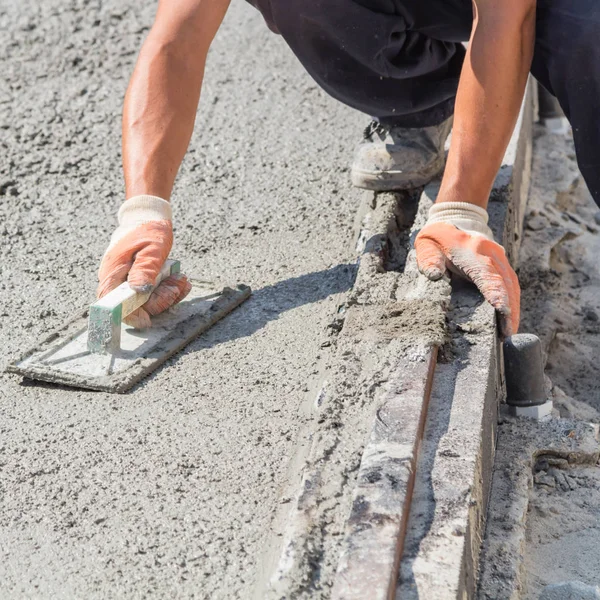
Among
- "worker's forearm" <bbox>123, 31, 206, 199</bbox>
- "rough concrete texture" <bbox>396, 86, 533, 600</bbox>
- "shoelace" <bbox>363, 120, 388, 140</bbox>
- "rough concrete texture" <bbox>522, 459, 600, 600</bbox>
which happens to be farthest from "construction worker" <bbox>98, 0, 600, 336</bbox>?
"rough concrete texture" <bbox>522, 459, 600, 600</bbox>

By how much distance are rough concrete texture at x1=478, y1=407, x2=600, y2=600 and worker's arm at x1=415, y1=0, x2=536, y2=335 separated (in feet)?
0.96

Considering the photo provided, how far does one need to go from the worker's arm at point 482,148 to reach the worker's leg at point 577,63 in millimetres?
65

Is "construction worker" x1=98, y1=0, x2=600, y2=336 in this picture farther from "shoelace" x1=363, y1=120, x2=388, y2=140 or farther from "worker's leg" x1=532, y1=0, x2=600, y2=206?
"shoelace" x1=363, y1=120, x2=388, y2=140

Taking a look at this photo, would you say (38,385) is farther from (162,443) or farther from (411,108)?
(411,108)

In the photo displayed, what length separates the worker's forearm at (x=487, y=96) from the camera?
2389mm

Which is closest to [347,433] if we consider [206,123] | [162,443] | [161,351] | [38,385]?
[162,443]

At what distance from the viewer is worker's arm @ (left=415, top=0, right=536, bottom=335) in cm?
238

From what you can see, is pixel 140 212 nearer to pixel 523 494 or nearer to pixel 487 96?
pixel 487 96

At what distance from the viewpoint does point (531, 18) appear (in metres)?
2.47

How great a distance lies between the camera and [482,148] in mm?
2432

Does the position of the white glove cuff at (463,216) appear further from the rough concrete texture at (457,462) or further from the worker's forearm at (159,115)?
the worker's forearm at (159,115)

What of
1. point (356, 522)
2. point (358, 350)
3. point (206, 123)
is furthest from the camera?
point (206, 123)

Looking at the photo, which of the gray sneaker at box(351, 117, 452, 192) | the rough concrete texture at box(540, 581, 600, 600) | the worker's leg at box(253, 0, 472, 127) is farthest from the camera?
the gray sneaker at box(351, 117, 452, 192)

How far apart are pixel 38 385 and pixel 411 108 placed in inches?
Result: 63.1
